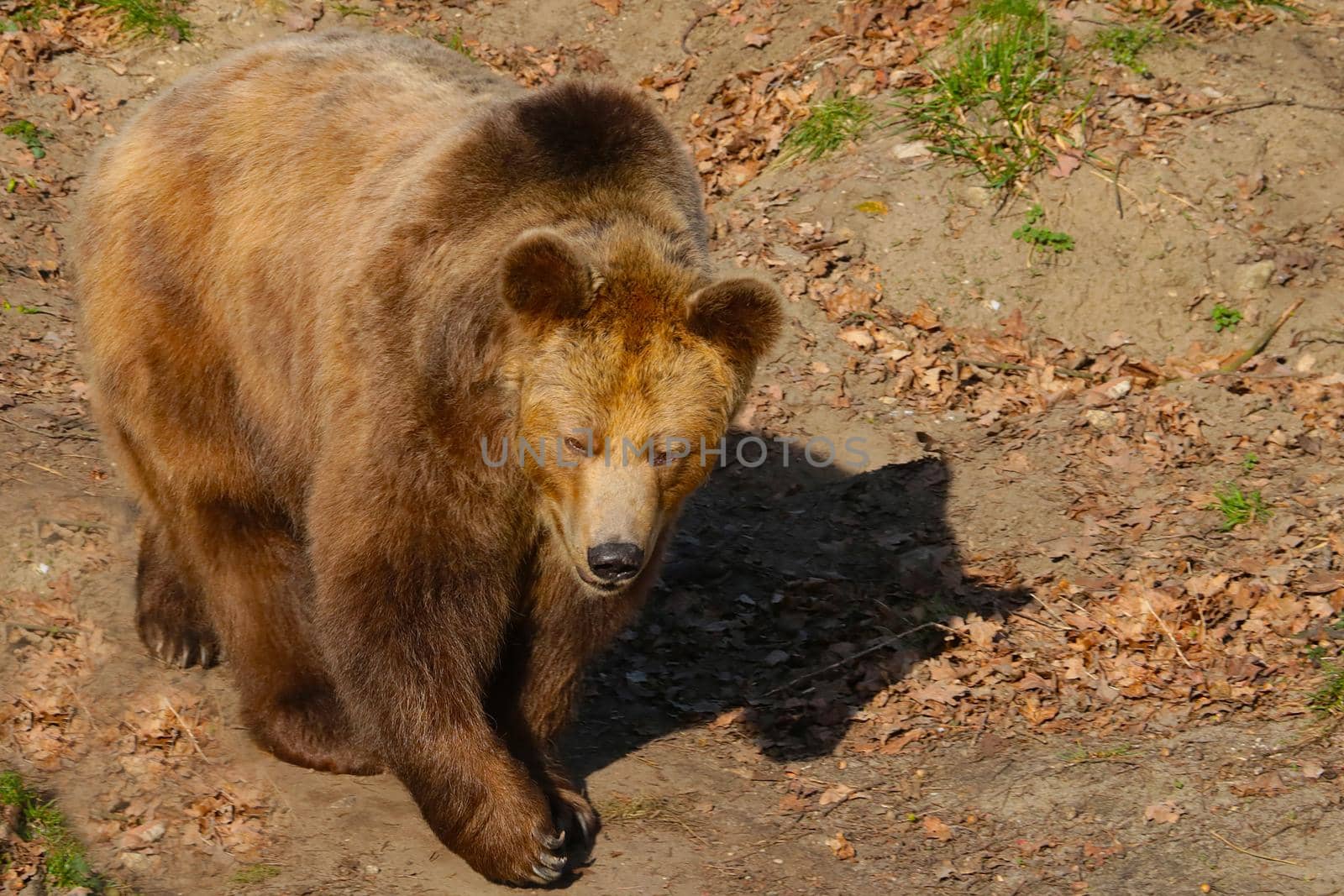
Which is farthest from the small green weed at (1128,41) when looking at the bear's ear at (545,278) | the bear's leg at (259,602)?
the bear's leg at (259,602)

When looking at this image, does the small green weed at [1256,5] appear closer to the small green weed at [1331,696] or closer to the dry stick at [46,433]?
the small green weed at [1331,696]

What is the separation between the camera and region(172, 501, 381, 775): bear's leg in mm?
5215

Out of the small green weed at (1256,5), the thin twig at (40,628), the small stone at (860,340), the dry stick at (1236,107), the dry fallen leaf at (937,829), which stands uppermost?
the small green weed at (1256,5)

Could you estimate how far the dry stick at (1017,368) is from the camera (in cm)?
816

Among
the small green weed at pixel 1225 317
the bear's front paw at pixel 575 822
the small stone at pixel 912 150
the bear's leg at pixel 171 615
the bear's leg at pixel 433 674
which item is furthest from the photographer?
the small stone at pixel 912 150

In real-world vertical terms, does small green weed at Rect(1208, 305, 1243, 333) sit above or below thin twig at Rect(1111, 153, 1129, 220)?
below

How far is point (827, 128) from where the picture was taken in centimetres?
961

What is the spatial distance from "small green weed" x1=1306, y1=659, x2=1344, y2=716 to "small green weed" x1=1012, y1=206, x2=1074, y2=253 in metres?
3.85

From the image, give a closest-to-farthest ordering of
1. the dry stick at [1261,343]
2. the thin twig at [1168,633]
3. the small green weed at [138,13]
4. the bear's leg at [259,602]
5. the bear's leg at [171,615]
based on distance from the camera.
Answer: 1. the bear's leg at [259,602]
2. the bear's leg at [171,615]
3. the thin twig at [1168,633]
4. the dry stick at [1261,343]
5. the small green weed at [138,13]

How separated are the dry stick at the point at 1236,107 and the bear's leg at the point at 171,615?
683cm

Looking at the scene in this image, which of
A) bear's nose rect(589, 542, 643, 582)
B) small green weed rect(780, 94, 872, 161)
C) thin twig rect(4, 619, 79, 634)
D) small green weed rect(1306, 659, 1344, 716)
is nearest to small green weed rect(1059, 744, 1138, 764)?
small green weed rect(1306, 659, 1344, 716)

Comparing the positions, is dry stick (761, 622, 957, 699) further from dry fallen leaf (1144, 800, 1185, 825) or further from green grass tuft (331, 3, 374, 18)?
green grass tuft (331, 3, 374, 18)

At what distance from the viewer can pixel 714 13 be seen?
1115cm

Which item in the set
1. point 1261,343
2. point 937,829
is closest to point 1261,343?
point 1261,343
